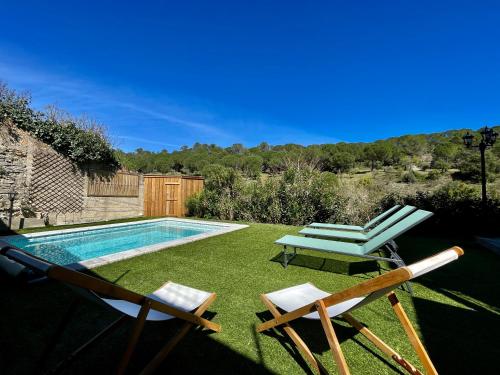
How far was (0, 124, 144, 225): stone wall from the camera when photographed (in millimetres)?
8797

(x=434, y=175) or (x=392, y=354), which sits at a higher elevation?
(x=434, y=175)

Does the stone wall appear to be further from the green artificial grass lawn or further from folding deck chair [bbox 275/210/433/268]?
folding deck chair [bbox 275/210/433/268]

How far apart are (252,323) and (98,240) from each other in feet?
22.4

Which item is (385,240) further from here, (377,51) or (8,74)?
(377,51)

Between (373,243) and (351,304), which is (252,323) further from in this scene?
(373,243)

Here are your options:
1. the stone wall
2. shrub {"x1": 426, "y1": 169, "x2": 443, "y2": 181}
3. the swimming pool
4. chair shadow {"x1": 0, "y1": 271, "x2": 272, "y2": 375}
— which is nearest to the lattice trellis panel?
the stone wall

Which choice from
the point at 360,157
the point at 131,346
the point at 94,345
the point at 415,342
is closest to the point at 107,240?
the point at 94,345

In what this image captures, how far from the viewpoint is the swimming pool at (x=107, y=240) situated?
554cm

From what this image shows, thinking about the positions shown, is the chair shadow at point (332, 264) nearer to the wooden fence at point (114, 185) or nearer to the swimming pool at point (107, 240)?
the swimming pool at point (107, 240)

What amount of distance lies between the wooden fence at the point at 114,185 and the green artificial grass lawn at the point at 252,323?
25.1 ft

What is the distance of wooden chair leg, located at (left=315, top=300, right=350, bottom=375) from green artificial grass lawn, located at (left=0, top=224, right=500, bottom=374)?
56 cm

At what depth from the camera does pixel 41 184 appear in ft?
31.2

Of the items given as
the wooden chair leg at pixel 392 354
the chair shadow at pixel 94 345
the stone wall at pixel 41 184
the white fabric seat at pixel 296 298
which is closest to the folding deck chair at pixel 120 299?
the chair shadow at pixel 94 345

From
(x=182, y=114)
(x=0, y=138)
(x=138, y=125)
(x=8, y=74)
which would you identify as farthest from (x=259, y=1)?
(x=138, y=125)
